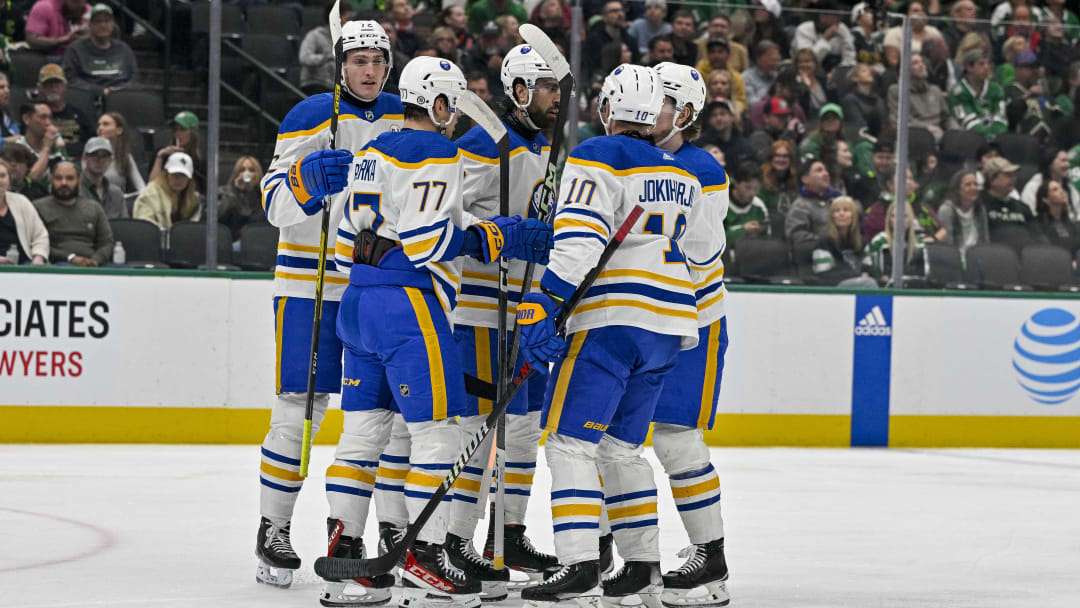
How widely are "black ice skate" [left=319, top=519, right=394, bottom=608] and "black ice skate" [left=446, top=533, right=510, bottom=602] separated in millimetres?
237

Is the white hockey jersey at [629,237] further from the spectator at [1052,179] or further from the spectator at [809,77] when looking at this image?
the spectator at [1052,179]

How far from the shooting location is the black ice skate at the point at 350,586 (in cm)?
385

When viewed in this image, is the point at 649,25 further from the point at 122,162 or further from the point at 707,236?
the point at 707,236

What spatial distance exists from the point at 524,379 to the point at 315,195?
0.81 m

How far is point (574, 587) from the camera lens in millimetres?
3670

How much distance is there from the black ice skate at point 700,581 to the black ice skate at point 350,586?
0.77m

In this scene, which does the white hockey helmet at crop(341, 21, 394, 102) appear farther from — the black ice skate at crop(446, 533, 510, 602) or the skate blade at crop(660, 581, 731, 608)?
the skate blade at crop(660, 581, 731, 608)

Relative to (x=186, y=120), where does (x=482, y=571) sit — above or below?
below

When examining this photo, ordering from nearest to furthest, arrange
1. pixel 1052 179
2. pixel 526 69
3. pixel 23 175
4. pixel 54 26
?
pixel 526 69, pixel 23 175, pixel 54 26, pixel 1052 179

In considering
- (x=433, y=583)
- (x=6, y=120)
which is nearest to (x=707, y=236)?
(x=433, y=583)

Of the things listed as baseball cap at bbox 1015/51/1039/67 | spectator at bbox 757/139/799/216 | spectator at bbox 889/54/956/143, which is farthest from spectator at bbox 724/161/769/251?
baseball cap at bbox 1015/51/1039/67

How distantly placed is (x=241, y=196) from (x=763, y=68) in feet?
10.1

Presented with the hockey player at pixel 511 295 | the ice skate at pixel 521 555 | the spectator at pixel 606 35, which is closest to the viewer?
the hockey player at pixel 511 295

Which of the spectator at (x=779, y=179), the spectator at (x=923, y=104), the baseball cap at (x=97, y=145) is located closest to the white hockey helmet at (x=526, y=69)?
the baseball cap at (x=97, y=145)
